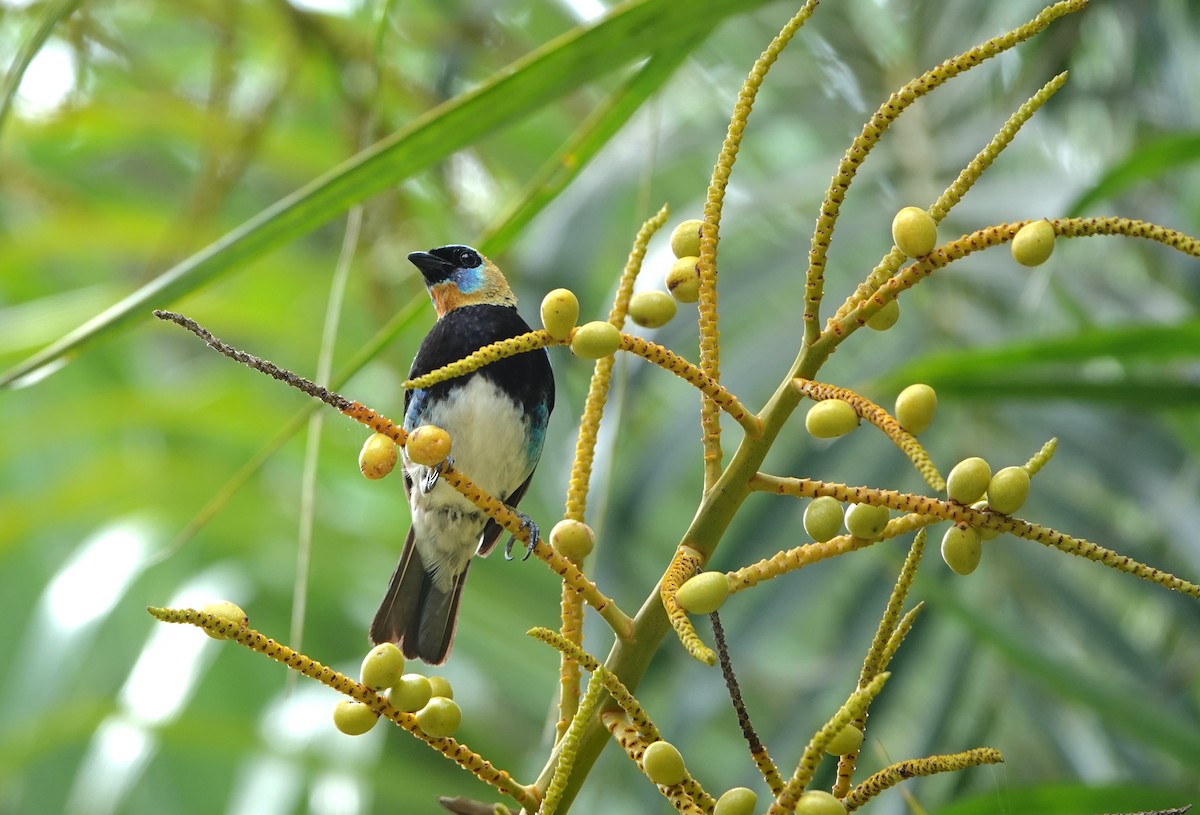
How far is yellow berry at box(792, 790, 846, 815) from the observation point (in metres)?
0.64

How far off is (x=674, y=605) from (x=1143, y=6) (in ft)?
6.46

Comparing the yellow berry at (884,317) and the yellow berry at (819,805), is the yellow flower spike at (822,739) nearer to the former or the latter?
the yellow berry at (819,805)

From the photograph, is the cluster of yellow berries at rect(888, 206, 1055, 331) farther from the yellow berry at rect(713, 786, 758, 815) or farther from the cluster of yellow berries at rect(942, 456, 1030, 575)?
the yellow berry at rect(713, 786, 758, 815)

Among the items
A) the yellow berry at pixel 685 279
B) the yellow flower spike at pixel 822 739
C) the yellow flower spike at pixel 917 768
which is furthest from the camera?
the yellow berry at pixel 685 279

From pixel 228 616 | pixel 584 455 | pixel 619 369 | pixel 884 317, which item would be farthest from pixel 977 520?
pixel 619 369

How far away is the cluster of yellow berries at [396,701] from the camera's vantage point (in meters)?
0.67

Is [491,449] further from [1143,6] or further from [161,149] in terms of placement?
[161,149]

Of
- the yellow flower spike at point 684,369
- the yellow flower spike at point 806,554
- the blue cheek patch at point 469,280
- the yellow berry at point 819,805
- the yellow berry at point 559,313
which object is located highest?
the blue cheek patch at point 469,280

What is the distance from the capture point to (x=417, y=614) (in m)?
1.20

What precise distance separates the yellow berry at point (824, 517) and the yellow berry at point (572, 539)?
0.46ft

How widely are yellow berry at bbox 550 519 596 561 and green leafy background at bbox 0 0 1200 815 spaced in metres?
0.12

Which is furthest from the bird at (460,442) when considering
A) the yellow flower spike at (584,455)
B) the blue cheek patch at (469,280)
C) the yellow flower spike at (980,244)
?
the yellow flower spike at (980,244)

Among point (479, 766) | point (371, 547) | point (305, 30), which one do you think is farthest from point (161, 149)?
point (479, 766)

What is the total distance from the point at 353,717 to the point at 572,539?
161 mm
